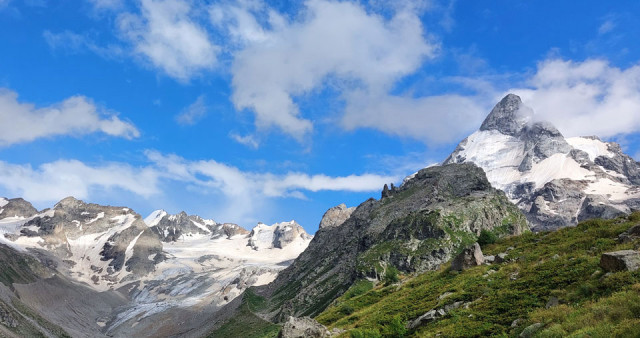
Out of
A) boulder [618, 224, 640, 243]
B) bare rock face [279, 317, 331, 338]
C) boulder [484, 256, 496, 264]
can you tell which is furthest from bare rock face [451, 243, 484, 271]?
bare rock face [279, 317, 331, 338]

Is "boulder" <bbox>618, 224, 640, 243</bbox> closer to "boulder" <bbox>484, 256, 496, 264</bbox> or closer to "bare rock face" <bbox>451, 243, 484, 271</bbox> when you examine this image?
"boulder" <bbox>484, 256, 496, 264</bbox>

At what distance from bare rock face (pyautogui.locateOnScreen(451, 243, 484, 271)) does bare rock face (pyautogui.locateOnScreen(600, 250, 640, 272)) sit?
Result: 21.5m

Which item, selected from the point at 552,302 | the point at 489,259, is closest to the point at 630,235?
the point at 552,302

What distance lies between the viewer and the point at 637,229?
Result: 133 feet

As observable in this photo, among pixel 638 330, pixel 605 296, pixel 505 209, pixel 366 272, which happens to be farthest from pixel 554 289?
pixel 505 209

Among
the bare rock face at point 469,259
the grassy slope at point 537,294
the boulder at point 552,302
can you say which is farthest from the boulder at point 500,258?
the boulder at point 552,302

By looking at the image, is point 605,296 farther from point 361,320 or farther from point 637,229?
point 361,320

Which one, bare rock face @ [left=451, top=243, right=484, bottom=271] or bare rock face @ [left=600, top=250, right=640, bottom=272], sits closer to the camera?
bare rock face @ [left=600, top=250, right=640, bottom=272]

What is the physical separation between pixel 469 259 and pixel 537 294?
1953 cm

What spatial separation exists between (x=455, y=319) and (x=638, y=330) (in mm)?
15992

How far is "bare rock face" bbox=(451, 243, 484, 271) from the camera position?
54.4 m

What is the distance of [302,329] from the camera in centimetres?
4684

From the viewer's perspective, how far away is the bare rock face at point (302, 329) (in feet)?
152

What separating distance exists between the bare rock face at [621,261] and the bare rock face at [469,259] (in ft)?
70.4
